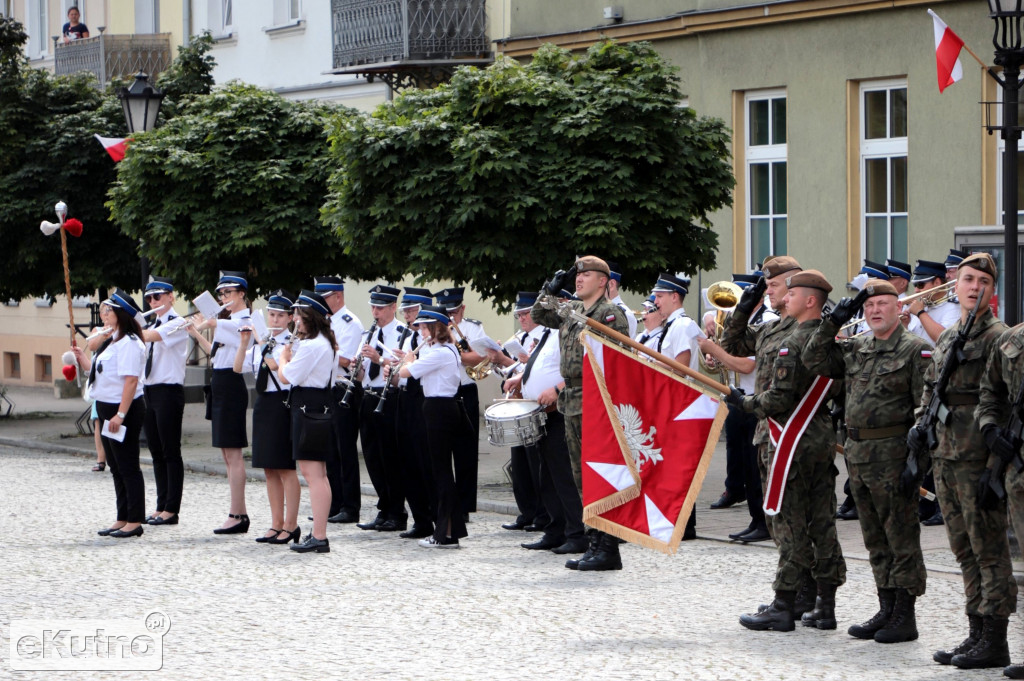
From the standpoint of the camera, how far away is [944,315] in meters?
12.6

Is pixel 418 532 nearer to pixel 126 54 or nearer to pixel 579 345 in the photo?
pixel 579 345

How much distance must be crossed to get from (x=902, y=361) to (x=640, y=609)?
217 centimetres

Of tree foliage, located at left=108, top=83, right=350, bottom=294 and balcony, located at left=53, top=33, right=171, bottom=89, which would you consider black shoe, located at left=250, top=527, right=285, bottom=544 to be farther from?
balcony, located at left=53, top=33, right=171, bottom=89

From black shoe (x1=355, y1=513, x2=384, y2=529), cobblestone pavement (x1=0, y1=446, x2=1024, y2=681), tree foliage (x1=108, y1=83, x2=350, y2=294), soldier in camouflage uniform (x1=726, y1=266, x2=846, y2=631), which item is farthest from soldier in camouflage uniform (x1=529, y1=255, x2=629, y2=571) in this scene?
tree foliage (x1=108, y1=83, x2=350, y2=294)

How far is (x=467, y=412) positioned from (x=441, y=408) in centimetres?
61

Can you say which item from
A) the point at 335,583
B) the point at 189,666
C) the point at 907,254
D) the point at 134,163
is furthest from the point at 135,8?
the point at 189,666

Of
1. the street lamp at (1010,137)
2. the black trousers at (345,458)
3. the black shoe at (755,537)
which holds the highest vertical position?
the street lamp at (1010,137)

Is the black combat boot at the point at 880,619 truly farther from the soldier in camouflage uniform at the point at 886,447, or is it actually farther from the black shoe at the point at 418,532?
the black shoe at the point at 418,532

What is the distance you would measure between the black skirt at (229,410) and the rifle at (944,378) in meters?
6.26

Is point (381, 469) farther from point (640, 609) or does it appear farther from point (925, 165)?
point (925, 165)

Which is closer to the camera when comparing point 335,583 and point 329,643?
point 329,643

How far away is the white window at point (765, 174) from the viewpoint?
20625 mm

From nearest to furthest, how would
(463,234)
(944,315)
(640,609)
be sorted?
(640,609)
(944,315)
(463,234)

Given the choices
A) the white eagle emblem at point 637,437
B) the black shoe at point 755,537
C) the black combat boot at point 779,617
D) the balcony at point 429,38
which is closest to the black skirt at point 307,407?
the white eagle emblem at point 637,437
